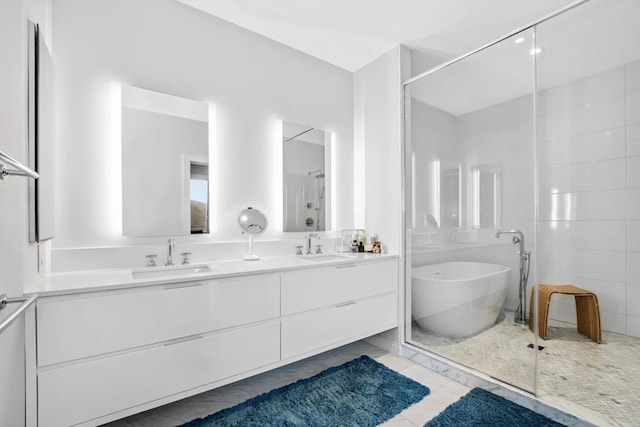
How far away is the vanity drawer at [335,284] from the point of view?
6.57ft

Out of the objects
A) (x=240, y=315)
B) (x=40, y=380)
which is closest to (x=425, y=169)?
(x=240, y=315)

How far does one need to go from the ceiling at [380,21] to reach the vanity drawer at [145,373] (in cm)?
216

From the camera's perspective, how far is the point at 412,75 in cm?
276

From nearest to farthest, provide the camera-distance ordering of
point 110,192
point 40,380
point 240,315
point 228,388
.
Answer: point 40,380 → point 240,315 → point 110,192 → point 228,388

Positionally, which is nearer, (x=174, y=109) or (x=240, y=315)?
(x=240, y=315)

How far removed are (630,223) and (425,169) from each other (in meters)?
1.27

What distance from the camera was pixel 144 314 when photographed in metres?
1.50

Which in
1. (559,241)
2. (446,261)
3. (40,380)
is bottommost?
(40,380)

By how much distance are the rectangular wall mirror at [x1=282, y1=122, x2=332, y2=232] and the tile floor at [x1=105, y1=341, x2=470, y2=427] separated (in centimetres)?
110

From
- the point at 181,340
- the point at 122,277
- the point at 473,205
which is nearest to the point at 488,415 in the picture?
the point at 473,205

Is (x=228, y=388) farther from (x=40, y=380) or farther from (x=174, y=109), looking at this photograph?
(x=174, y=109)

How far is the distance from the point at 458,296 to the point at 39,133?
2.70m

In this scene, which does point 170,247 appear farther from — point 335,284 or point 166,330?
point 335,284

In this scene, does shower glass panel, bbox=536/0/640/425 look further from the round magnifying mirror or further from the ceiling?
the round magnifying mirror
